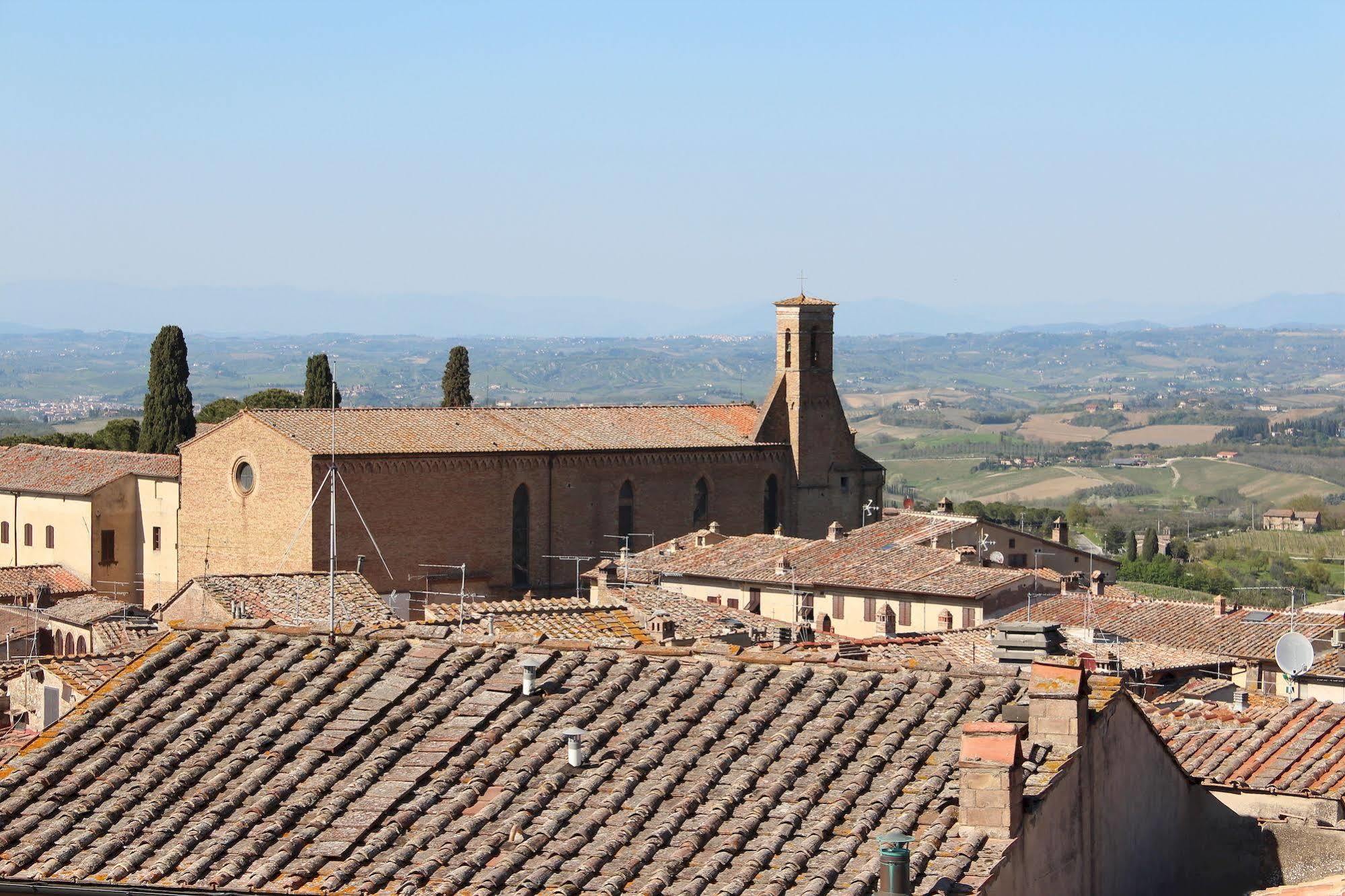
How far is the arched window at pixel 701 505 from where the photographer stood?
50406mm

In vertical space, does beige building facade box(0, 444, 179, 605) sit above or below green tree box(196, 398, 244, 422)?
below

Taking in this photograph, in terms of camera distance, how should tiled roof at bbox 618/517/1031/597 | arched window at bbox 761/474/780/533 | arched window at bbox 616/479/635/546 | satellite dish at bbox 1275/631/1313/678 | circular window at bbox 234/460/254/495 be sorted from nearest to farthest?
satellite dish at bbox 1275/631/1313/678 < tiled roof at bbox 618/517/1031/597 < circular window at bbox 234/460/254/495 < arched window at bbox 616/479/635/546 < arched window at bbox 761/474/780/533

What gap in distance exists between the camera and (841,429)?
55594mm

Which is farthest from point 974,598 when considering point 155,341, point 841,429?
point 155,341

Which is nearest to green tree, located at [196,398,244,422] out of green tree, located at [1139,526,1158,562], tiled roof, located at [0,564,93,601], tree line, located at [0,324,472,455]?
tree line, located at [0,324,472,455]

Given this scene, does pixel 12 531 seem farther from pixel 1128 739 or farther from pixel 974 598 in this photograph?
pixel 1128 739

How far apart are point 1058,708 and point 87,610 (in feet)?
96.9

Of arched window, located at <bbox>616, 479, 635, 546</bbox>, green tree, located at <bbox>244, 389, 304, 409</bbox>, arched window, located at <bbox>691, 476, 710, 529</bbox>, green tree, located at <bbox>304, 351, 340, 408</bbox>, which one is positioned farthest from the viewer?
green tree, located at <bbox>244, 389, 304, 409</bbox>

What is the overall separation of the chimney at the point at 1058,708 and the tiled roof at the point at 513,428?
34.3m

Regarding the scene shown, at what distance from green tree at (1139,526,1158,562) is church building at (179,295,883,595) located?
3878 centimetres

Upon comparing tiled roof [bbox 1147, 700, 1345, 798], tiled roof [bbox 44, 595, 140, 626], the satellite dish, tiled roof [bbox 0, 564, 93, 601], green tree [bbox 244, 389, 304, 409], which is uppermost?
the satellite dish

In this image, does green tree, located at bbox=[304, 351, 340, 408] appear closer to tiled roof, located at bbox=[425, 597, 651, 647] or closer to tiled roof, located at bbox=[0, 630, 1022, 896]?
tiled roof, located at bbox=[425, 597, 651, 647]

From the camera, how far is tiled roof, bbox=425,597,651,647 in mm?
24875

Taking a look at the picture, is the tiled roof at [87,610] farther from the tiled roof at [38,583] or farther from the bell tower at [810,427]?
the bell tower at [810,427]
